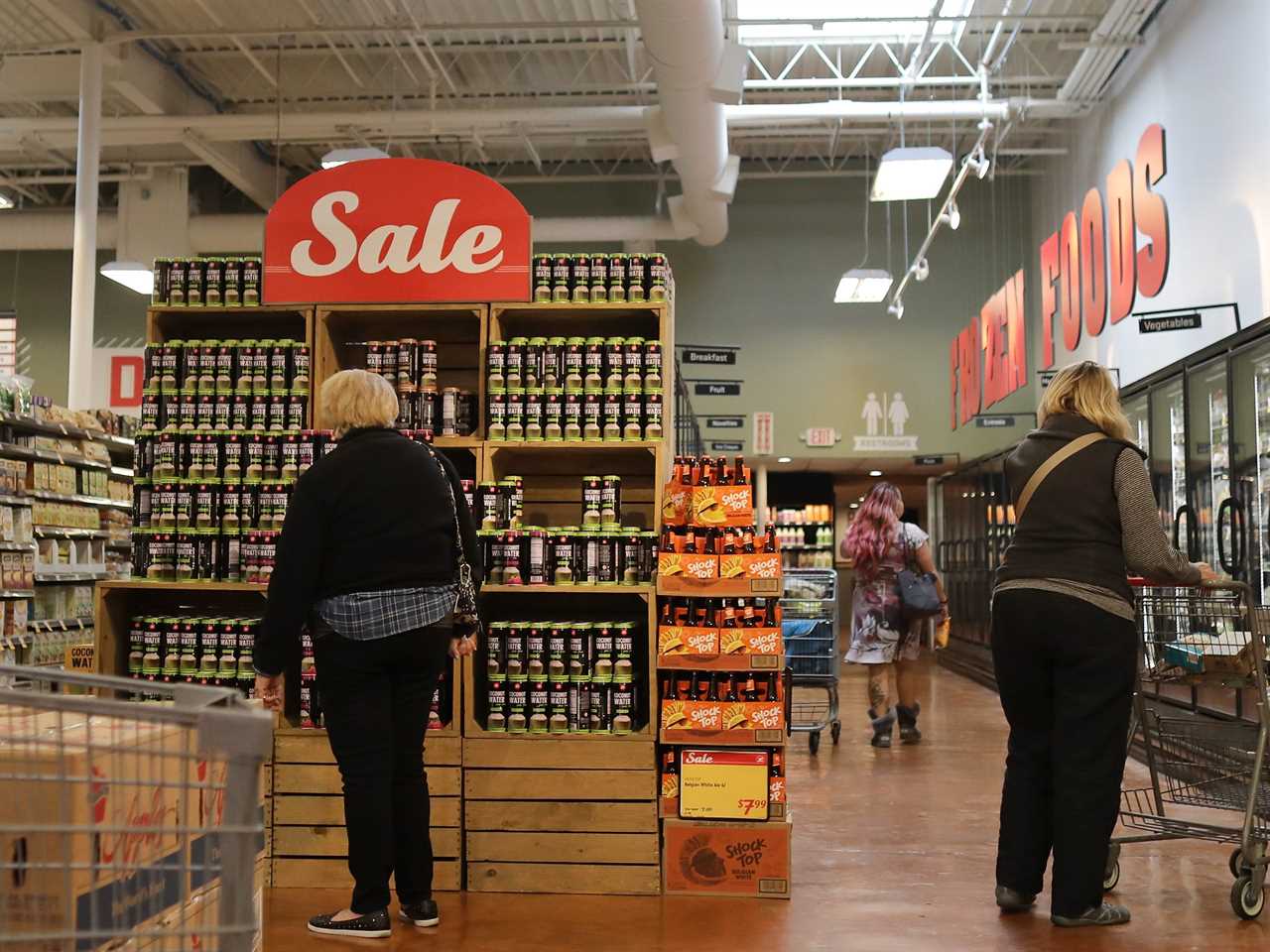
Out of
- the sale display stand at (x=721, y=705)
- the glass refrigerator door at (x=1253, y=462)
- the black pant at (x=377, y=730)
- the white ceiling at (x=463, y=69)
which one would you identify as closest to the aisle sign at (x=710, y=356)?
the white ceiling at (x=463, y=69)

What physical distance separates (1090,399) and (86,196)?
10196 mm

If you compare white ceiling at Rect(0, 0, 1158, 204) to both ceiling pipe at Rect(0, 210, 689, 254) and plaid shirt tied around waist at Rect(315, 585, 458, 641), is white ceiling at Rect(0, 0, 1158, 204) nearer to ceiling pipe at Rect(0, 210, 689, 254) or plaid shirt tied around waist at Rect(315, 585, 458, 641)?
ceiling pipe at Rect(0, 210, 689, 254)

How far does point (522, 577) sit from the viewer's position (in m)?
4.61

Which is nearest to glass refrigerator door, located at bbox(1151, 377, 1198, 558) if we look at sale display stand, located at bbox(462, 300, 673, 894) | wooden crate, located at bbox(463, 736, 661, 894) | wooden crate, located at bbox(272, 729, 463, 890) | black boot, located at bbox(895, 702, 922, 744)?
black boot, located at bbox(895, 702, 922, 744)

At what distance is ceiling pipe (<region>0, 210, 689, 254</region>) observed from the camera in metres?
15.4

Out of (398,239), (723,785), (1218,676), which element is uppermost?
(398,239)

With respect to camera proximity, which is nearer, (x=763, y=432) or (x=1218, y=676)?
(x=1218, y=676)

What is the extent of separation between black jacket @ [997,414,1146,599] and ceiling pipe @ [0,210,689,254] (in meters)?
11.6

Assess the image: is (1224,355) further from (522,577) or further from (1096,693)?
(522,577)

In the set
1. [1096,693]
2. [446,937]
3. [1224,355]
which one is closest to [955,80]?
[1224,355]

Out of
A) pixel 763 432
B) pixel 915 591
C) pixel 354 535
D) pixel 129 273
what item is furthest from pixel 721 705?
pixel 763 432

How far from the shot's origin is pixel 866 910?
410 centimetres

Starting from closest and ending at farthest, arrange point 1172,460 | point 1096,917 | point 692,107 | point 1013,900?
point 1096,917, point 1013,900, point 1172,460, point 692,107

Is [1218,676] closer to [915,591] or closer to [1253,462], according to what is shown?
[1253,462]
